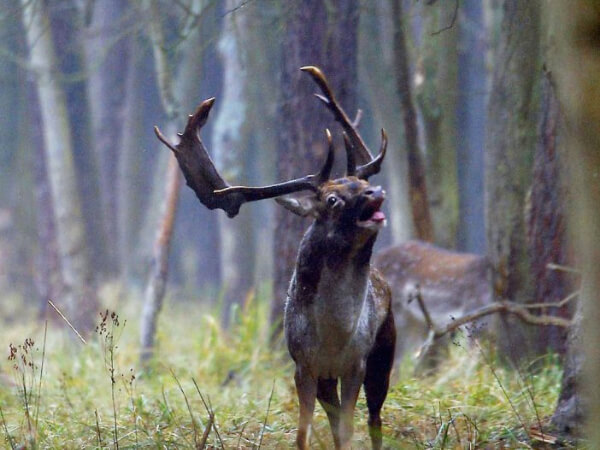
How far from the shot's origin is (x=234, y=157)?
14836 millimetres

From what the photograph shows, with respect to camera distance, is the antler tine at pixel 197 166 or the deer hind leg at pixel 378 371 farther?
the deer hind leg at pixel 378 371

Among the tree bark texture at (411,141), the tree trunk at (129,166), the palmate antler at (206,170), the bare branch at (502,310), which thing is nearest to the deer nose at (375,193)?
the palmate antler at (206,170)

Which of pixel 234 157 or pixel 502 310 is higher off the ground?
pixel 234 157

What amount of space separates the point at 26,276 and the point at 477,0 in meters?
13.0

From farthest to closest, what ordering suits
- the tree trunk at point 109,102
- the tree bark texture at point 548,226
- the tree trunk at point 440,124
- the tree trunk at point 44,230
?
the tree trunk at point 109,102, the tree trunk at point 44,230, the tree trunk at point 440,124, the tree bark texture at point 548,226

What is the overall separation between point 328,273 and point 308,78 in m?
4.27

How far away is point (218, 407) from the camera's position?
22.2ft

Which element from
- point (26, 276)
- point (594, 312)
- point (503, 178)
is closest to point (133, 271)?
point (26, 276)

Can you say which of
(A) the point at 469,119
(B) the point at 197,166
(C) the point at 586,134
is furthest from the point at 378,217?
(A) the point at 469,119

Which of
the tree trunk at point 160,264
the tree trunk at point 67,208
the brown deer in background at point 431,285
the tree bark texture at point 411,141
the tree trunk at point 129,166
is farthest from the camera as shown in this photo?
the tree trunk at point 129,166

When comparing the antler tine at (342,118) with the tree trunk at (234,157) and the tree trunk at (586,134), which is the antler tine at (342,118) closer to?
the tree trunk at (586,134)

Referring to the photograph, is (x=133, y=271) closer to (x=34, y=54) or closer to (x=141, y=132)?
(x=141, y=132)

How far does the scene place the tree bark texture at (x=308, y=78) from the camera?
8.61 metres

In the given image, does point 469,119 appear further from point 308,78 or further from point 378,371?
point 378,371
